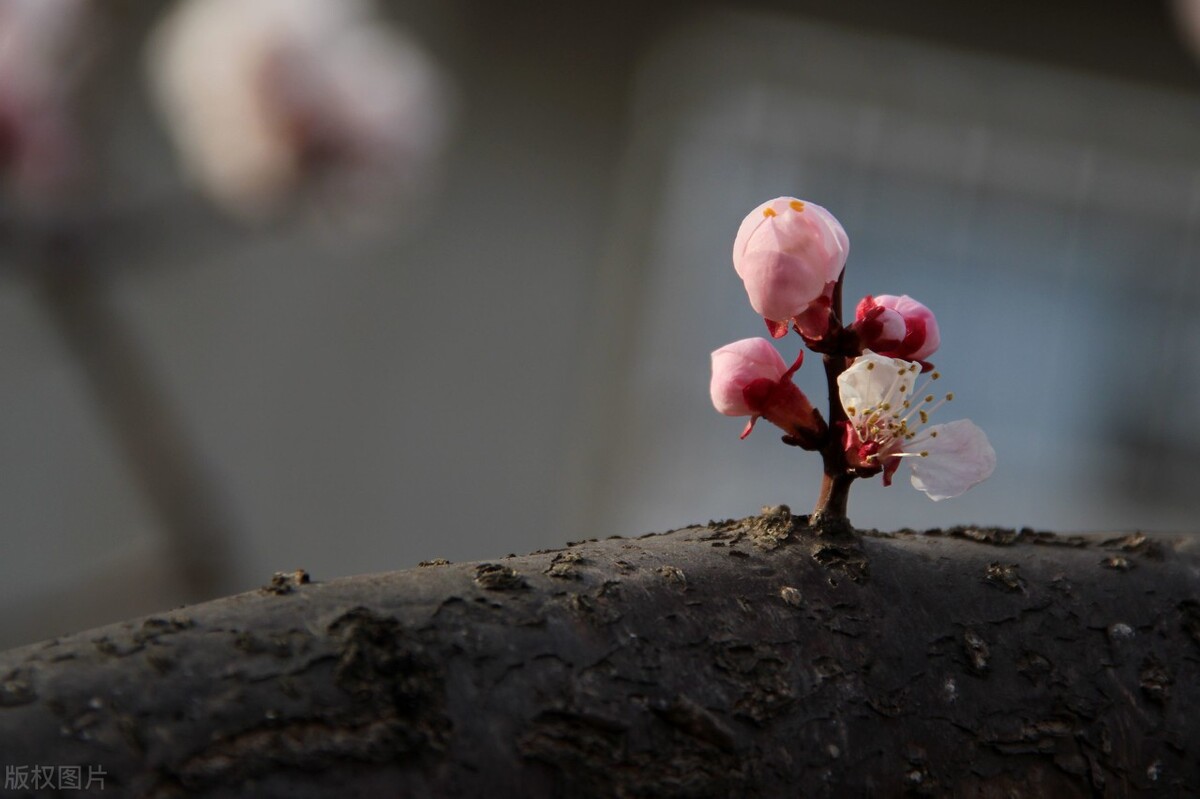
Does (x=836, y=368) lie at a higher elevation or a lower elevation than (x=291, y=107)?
lower

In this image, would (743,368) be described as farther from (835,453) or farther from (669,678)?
(669,678)

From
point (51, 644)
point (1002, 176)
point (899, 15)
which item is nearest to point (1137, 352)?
point (1002, 176)

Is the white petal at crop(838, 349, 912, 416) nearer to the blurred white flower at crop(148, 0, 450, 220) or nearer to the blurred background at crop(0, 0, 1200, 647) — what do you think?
the blurred white flower at crop(148, 0, 450, 220)

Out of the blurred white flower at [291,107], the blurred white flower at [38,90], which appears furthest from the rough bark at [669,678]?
the blurred white flower at [291,107]

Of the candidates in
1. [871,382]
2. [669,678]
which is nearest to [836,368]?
[871,382]

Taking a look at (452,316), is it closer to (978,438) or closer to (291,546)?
(291,546)

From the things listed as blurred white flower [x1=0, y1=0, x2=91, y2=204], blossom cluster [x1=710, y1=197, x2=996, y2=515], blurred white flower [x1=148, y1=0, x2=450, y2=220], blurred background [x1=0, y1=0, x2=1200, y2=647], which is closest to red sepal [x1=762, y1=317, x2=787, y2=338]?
blossom cluster [x1=710, y1=197, x2=996, y2=515]
